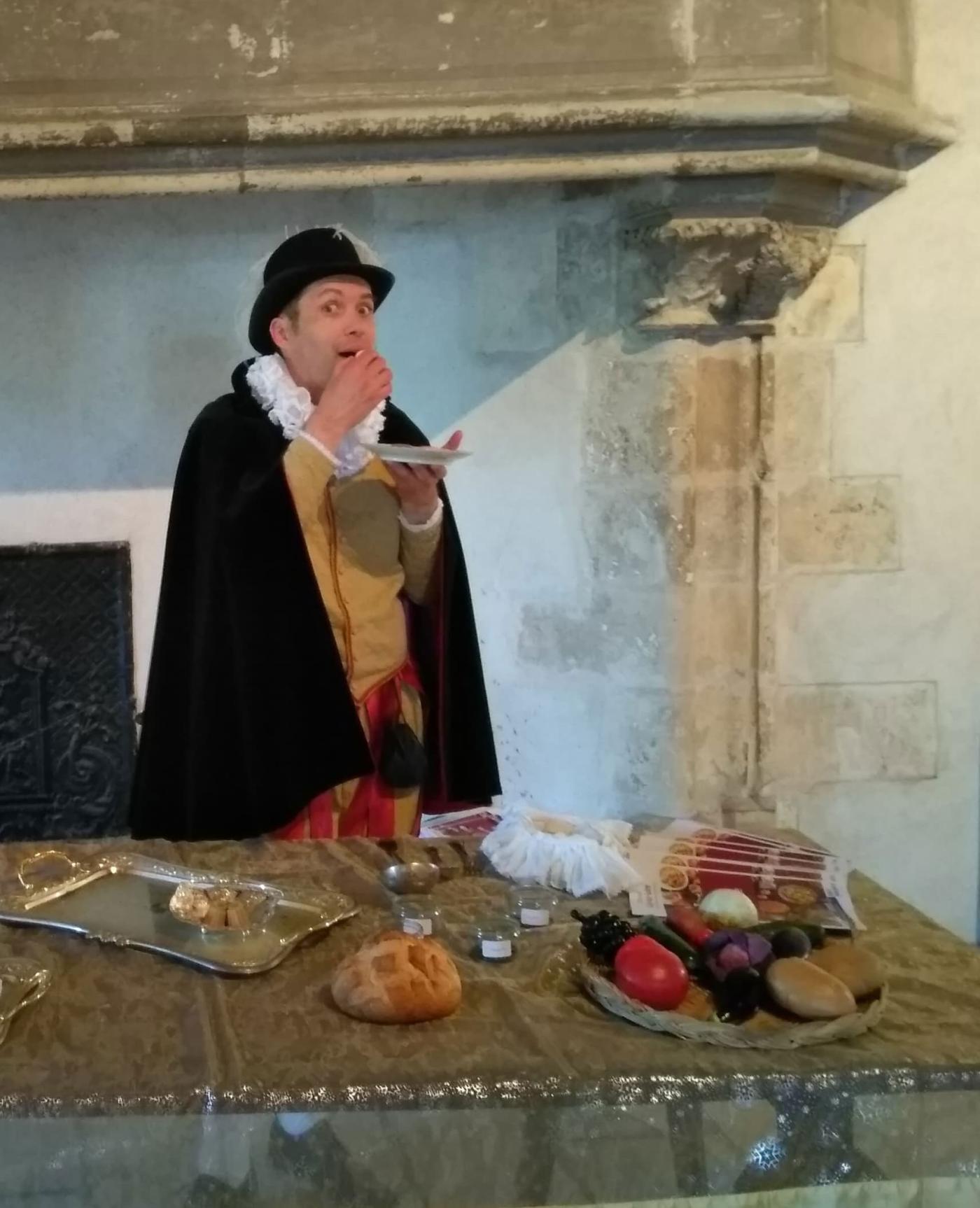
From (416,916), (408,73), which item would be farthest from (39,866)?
(408,73)

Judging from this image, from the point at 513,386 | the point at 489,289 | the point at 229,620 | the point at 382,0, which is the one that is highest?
the point at 382,0

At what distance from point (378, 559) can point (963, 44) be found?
4.41 ft

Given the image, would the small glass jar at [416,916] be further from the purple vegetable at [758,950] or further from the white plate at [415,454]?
the white plate at [415,454]

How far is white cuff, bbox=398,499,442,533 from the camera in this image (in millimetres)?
1726

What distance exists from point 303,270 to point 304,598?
18.0 inches

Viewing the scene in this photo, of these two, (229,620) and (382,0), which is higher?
(382,0)

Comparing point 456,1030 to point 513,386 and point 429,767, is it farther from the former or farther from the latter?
point 513,386

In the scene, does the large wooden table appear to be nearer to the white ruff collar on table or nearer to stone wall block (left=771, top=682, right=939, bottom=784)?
the white ruff collar on table

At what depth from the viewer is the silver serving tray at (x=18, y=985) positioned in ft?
3.14

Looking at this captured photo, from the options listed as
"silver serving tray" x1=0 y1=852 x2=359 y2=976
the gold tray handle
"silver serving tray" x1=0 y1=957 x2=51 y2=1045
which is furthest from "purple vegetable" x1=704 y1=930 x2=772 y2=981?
the gold tray handle

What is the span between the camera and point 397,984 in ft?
3.18

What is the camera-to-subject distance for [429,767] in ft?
5.98

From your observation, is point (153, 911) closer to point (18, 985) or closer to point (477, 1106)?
point (18, 985)

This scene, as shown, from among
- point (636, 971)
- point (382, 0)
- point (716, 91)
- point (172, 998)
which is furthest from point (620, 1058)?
point (382, 0)
